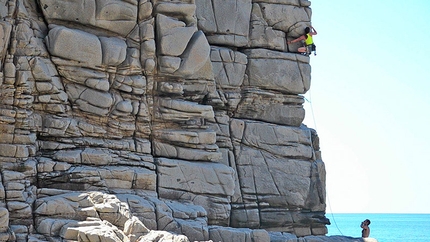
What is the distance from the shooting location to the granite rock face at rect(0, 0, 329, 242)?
33844 mm

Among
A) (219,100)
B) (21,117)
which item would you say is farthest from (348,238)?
(21,117)

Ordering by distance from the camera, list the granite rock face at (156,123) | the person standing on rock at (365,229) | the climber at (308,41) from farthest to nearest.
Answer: the climber at (308,41), the person standing on rock at (365,229), the granite rock face at (156,123)

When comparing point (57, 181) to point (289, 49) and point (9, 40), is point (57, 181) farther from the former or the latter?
point (289, 49)

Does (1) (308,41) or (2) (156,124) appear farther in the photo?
(1) (308,41)

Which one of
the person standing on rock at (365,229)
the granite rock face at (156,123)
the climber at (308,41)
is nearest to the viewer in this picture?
the granite rock face at (156,123)

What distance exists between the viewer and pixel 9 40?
34.6 m

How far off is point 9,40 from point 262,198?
40.7ft

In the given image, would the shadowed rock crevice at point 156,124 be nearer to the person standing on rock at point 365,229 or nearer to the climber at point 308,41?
the climber at point 308,41

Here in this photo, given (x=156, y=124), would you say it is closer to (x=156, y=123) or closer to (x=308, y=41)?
(x=156, y=123)

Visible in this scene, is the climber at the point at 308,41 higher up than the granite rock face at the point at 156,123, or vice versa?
the climber at the point at 308,41

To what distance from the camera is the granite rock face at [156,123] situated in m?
33.8

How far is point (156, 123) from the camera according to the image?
37.8 m

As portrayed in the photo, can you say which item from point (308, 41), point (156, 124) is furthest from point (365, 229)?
point (156, 124)

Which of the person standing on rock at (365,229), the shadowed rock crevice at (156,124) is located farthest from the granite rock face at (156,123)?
the person standing on rock at (365,229)
